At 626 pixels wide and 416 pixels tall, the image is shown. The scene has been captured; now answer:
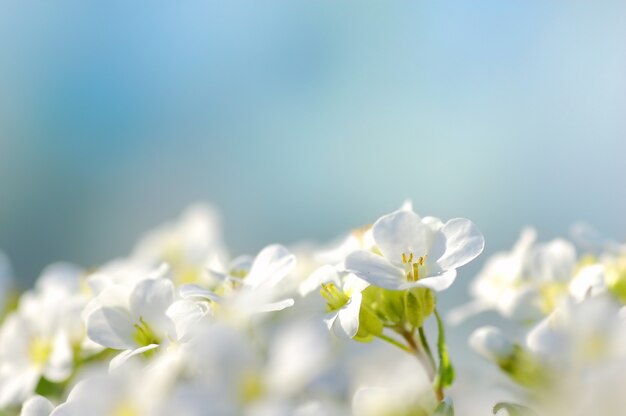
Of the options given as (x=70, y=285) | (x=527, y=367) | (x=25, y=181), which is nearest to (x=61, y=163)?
(x=25, y=181)

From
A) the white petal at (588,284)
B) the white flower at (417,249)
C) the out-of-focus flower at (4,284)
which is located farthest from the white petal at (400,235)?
the out-of-focus flower at (4,284)

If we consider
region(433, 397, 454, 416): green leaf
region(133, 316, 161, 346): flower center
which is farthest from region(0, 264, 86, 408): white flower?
region(433, 397, 454, 416): green leaf

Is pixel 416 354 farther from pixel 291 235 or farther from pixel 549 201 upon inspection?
pixel 291 235

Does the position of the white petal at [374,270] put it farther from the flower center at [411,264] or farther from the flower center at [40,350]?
the flower center at [40,350]

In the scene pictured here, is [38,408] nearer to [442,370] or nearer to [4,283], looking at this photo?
[442,370]

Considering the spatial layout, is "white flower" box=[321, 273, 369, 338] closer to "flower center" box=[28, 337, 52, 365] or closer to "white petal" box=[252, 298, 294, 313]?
"white petal" box=[252, 298, 294, 313]
